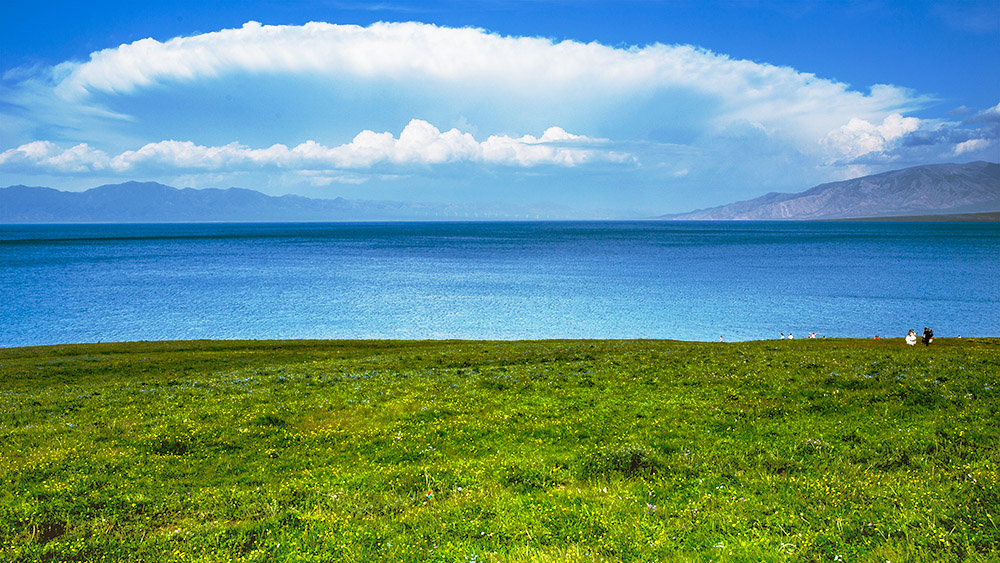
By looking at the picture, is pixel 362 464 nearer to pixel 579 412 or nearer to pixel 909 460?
pixel 579 412

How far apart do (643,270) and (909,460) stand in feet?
453

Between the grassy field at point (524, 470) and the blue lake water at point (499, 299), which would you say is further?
the blue lake water at point (499, 299)

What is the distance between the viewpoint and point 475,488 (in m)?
12.5

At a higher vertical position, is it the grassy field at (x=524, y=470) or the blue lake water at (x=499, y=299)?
the grassy field at (x=524, y=470)

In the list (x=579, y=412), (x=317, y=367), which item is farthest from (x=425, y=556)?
(x=317, y=367)

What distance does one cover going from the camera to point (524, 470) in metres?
13.5

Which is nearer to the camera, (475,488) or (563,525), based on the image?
(563,525)

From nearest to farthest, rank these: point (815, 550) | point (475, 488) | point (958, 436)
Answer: point (815, 550), point (475, 488), point (958, 436)

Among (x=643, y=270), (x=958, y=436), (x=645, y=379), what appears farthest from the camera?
(x=643, y=270)

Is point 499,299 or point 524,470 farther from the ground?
point 524,470

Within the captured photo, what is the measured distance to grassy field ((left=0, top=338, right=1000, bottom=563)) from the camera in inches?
394

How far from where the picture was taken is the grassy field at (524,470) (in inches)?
394

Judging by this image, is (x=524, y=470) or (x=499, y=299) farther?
(x=499, y=299)

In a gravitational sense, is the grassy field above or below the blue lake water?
above
